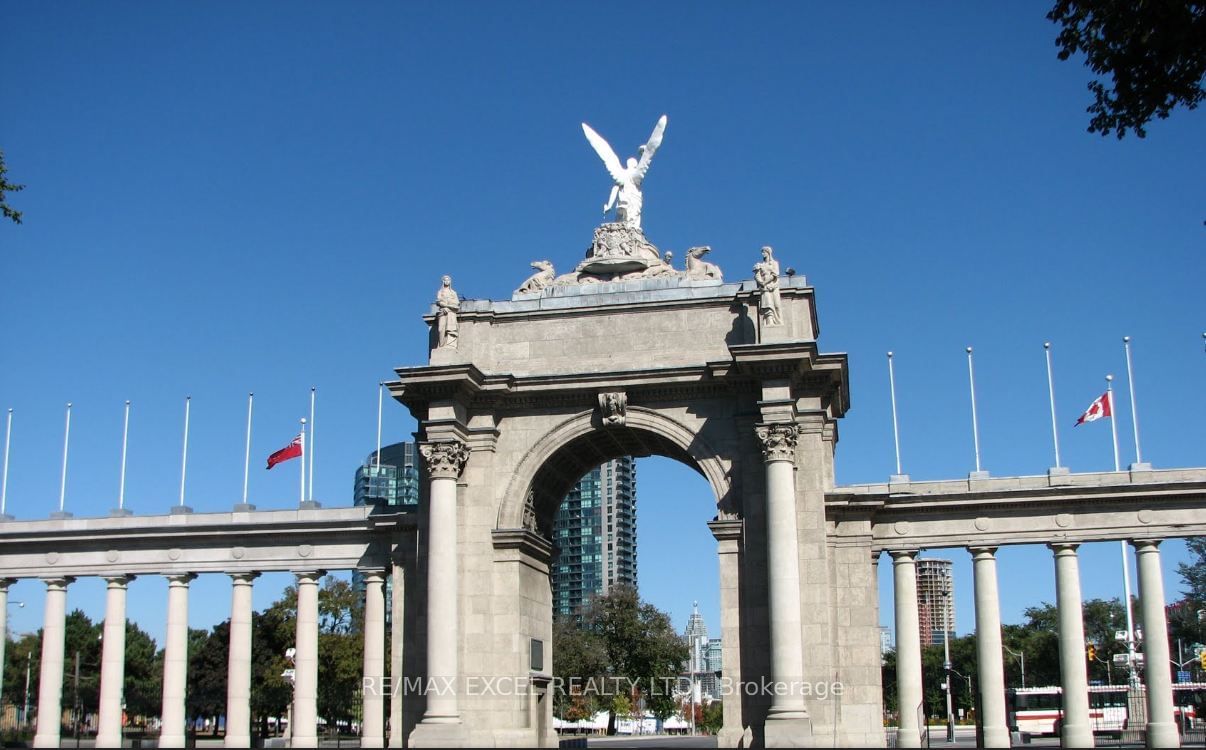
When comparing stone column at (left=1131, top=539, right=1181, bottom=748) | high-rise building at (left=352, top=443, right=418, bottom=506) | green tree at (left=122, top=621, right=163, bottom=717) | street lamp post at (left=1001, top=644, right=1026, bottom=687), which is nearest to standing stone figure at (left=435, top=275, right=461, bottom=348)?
stone column at (left=1131, top=539, right=1181, bottom=748)

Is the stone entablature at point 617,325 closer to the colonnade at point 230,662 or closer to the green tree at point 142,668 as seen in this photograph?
the colonnade at point 230,662

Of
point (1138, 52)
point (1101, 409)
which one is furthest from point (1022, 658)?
point (1138, 52)

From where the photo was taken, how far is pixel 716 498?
130 feet

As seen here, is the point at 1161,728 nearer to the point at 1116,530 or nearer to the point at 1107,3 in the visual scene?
the point at 1116,530

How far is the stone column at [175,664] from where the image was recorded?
152 feet

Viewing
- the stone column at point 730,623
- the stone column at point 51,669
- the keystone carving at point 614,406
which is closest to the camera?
the stone column at point 730,623

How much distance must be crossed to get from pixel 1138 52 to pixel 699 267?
22855 millimetres

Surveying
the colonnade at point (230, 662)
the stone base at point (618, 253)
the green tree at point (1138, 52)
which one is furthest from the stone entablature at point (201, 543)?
the green tree at point (1138, 52)

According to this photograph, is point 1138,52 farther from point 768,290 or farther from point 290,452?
point 290,452

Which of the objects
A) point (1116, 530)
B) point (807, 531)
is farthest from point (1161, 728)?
point (807, 531)

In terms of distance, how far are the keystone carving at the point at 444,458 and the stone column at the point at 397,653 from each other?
4.90m

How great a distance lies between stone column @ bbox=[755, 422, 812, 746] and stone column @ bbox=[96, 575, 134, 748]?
2441 cm

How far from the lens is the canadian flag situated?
45.2m

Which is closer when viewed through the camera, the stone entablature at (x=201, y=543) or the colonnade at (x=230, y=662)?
the colonnade at (x=230, y=662)
